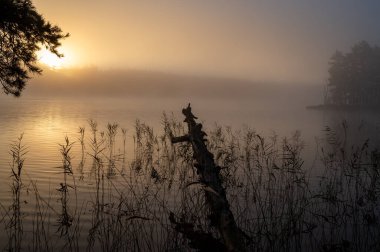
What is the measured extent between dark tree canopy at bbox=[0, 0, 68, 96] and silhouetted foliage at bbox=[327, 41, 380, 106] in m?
80.1

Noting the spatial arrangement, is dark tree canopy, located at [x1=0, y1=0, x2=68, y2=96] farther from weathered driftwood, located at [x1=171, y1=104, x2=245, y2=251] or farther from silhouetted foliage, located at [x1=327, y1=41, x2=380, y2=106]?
silhouetted foliage, located at [x1=327, y1=41, x2=380, y2=106]

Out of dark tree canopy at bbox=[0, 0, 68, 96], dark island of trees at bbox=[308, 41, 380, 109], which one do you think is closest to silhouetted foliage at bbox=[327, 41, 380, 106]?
dark island of trees at bbox=[308, 41, 380, 109]

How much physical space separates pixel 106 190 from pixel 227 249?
851 centimetres

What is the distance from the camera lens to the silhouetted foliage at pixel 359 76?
77.2 m

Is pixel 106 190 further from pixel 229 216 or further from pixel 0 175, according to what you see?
pixel 229 216

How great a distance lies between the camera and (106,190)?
11.2 m

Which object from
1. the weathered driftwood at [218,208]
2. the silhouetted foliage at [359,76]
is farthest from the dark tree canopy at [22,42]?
the silhouetted foliage at [359,76]

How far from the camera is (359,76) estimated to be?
256ft

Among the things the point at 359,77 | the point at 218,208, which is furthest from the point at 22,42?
the point at 359,77

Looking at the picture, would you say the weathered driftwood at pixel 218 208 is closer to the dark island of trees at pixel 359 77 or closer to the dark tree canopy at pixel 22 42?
the dark tree canopy at pixel 22 42

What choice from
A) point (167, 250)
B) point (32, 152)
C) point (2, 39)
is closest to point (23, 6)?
point (2, 39)

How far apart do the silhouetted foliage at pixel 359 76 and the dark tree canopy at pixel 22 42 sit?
8012 centimetres

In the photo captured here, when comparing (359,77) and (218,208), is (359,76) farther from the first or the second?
(218,208)

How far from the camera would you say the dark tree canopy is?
8.43 m
